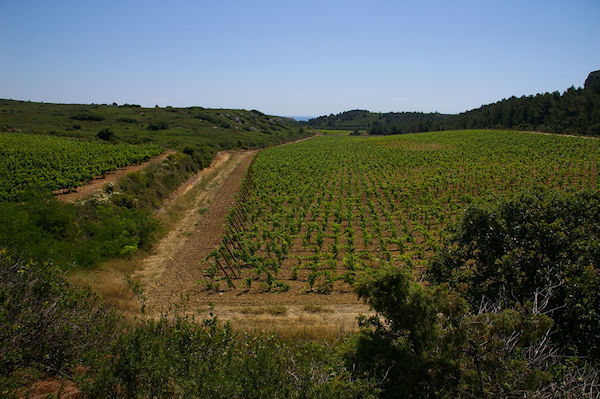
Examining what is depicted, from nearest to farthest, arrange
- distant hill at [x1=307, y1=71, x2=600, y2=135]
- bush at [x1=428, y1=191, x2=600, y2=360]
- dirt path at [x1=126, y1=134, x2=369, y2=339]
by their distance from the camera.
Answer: bush at [x1=428, y1=191, x2=600, y2=360] → dirt path at [x1=126, y1=134, x2=369, y2=339] → distant hill at [x1=307, y1=71, x2=600, y2=135]

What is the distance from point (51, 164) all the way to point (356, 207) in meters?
24.9

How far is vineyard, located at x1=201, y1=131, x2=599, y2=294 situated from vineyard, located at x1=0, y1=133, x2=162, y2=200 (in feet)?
39.9

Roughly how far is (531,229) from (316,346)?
19.4 feet

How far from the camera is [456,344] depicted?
506 cm

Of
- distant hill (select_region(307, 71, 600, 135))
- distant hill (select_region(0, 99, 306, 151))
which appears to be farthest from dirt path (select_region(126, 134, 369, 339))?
distant hill (select_region(307, 71, 600, 135))

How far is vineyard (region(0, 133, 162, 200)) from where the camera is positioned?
67.6ft

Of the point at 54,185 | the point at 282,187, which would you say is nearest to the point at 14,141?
the point at 54,185

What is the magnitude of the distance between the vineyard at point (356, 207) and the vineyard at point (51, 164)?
39.9 feet

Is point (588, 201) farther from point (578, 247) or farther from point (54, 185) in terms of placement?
point (54, 185)

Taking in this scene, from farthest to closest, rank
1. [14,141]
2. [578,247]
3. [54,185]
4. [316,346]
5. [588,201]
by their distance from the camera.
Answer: [14,141] → [54,185] → [588,201] → [578,247] → [316,346]

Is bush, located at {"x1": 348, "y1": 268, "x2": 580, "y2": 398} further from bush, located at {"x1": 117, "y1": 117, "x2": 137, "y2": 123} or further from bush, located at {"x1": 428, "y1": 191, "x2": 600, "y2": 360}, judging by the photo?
bush, located at {"x1": 117, "y1": 117, "x2": 137, "y2": 123}

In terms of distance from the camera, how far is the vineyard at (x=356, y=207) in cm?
1430

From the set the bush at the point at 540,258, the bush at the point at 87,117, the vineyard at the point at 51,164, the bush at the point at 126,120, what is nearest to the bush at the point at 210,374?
the bush at the point at 540,258

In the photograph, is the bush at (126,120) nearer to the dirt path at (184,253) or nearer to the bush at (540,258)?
the dirt path at (184,253)
